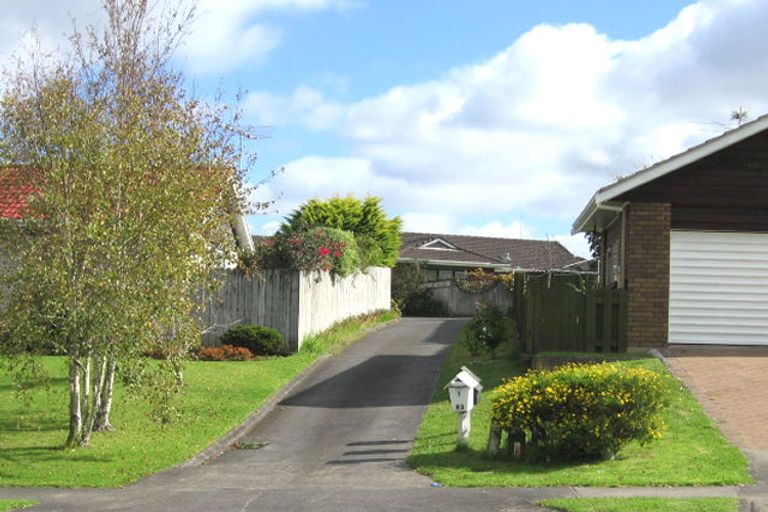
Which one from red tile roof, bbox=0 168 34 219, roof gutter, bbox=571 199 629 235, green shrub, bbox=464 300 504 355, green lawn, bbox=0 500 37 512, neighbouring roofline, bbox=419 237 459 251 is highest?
neighbouring roofline, bbox=419 237 459 251

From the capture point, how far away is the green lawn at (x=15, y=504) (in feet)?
33.7

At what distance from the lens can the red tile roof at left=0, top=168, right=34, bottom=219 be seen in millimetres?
14336

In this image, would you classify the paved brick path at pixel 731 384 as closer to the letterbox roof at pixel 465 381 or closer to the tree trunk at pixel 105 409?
the letterbox roof at pixel 465 381

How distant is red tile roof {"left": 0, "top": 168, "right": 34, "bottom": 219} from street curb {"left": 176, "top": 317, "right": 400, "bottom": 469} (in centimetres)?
430

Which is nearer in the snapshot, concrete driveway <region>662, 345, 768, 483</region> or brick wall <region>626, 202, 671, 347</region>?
concrete driveway <region>662, 345, 768, 483</region>

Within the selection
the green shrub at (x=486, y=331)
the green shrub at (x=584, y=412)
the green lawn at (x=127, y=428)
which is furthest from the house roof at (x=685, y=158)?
the green lawn at (x=127, y=428)

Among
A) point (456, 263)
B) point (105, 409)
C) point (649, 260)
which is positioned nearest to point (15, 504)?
point (105, 409)

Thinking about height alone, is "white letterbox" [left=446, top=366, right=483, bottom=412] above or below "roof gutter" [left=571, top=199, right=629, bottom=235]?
below

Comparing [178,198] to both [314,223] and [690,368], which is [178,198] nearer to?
[690,368]

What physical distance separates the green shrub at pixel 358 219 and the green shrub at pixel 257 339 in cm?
1294

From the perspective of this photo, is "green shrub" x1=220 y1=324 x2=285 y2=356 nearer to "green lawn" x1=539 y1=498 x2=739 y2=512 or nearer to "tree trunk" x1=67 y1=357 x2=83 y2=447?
"tree trunk" x1=67 y1=357 x2=83 y2=447

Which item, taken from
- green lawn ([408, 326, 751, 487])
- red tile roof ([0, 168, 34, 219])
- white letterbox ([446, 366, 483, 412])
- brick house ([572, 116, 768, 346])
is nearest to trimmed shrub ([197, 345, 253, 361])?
red tile roof ([0, 168, 34, 219])

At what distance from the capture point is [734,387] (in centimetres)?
1503

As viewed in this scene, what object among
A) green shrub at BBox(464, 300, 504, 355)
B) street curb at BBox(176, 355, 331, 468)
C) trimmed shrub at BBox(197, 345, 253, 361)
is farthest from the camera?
trimmed shrub at BBox(197, 345, 253, 361)
